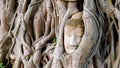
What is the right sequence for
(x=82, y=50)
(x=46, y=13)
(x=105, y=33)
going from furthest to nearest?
(x=46, y=13)
(x=105, y=33)
(x=82, y=50)

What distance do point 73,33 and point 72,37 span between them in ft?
0.14

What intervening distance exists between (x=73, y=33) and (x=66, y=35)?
80 millimetres

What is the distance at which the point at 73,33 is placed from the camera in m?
2.79

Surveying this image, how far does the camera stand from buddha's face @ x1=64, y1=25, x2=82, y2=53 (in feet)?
9.04

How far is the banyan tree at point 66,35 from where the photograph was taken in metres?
2.73

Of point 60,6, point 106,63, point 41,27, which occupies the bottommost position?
point 106,63

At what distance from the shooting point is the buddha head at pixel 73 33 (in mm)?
2754

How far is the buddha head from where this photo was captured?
275 cm

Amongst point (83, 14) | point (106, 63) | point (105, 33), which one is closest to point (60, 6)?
point (83, 14)

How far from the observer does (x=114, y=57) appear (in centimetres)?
278

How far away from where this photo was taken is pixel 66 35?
282cm

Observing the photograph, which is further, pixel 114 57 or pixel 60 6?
pixel 60 6

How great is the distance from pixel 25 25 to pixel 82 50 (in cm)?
102

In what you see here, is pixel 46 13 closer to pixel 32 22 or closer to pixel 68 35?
pixel 32 22
